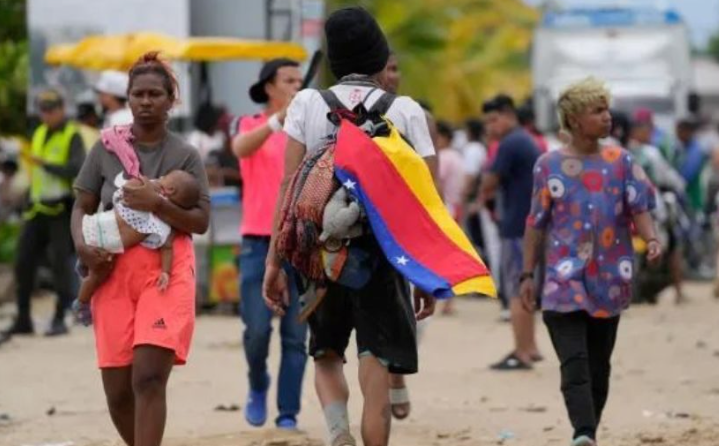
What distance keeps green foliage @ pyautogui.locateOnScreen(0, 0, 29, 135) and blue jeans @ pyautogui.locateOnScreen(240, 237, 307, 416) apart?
40.4 feet

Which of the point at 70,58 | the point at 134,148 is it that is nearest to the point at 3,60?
the point at 70,58

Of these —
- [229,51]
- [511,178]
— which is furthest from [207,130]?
[511,178]

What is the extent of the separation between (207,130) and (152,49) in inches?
65.4

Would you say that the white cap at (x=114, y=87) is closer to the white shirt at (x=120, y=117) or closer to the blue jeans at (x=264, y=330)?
the white shirt at (x=120, y=117)

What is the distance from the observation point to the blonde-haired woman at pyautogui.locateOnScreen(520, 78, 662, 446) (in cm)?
904

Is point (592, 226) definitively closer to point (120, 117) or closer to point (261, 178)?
point (261, 178)

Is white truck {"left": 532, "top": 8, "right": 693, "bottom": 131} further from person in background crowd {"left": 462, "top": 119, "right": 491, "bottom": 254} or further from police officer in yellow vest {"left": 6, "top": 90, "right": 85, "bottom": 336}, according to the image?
police officer in yellow vest {"left": 6, "top": 90, "right": 85, "bottom": 336}

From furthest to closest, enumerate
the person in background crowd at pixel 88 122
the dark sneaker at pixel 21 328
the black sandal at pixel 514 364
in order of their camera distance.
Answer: the person in background crowd at pixel 88 122 → the dark sneaker at pixel 21 328 → the black sandal at pixel 514 364

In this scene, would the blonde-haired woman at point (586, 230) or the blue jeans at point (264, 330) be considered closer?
the blonde-haired woman at point (586, 230)

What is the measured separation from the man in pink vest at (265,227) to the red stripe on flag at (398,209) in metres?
2.53

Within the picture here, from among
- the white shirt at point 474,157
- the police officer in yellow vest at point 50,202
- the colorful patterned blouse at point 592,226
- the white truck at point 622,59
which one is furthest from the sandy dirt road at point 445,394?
the white truck at point 622,59

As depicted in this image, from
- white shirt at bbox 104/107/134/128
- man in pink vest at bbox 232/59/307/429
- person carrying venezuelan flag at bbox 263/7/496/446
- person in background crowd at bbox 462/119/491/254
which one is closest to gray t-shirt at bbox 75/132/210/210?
person carrying venezuelan flag at bbox 263/7/496/446

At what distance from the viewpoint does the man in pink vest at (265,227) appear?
33.2 ft

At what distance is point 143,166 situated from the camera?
804 centimetres
